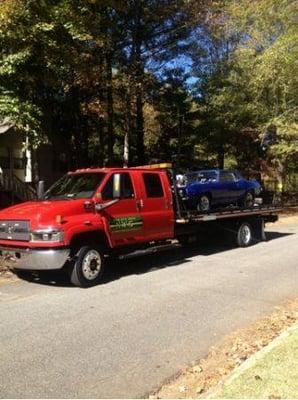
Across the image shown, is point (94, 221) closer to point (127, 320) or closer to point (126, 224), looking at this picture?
point (126, 224)

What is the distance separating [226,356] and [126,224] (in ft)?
16.4

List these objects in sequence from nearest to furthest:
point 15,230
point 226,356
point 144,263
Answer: point 226,356
point 15,230
point 144,263

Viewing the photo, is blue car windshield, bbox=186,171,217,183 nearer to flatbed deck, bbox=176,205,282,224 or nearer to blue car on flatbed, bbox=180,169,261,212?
blue car on flatbed, bbox=180,169,261,212

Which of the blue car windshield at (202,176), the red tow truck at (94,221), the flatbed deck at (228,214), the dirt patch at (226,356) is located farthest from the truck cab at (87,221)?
the blue car windshield at (202,176)

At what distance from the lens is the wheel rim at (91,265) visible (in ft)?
32.7

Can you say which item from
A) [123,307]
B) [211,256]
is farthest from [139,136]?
[123,307]

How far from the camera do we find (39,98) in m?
20.3

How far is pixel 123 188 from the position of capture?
1122 cm

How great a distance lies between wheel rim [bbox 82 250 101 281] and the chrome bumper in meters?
0.45

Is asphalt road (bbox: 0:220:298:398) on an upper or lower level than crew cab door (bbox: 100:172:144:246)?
lower

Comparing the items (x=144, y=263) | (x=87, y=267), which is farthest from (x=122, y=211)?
(x=144, y=263)

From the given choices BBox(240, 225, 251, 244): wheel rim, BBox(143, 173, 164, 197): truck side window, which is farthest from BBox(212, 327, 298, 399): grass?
BBox(240, 225, 251, 244): wheel rim

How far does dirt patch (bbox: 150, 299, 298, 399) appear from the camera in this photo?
5.41 meters

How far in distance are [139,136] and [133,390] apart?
23776mm
